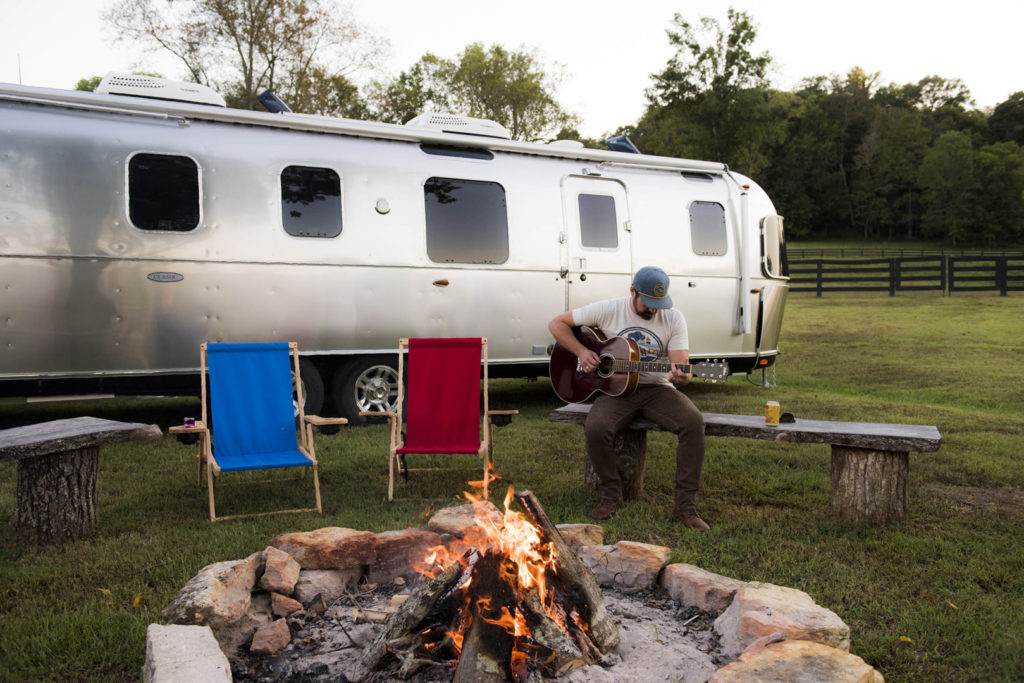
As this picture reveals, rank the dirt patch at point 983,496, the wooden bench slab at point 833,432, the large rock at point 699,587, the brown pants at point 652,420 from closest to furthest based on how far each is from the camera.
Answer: the large rock at point 699,587 < the wooden bench slab at point 833,432 < the brown pants at point 652,420 < the dirt patch at point 983,496

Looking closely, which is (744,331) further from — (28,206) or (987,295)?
(987,295)

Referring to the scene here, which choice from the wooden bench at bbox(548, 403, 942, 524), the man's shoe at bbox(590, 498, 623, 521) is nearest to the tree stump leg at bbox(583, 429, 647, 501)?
the man's shoe at bbox(590, 498, 623, 521)

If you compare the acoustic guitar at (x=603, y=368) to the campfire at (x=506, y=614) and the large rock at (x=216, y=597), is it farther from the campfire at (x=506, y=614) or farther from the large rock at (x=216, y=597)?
the large rock at (x=216, y=597)

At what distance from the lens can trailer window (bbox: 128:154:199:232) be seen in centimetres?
584

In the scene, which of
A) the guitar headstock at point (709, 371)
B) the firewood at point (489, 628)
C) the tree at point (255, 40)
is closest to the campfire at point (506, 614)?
the firewood at point (489, 628)

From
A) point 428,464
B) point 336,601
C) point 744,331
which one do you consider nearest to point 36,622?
point 336,601

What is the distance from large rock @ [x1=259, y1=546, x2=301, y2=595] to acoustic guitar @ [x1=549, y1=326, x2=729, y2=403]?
2.15m

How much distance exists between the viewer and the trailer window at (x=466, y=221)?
22.7 ft

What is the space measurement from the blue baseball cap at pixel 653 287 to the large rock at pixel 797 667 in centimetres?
246

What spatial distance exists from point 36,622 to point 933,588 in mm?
3481

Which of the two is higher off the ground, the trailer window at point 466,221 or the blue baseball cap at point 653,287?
the trailer window at point 466,221

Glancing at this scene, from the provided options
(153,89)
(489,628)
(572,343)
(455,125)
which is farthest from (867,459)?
(153,89)

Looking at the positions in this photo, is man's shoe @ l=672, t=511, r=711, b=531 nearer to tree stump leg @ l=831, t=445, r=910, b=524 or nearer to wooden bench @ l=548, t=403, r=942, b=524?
wooden bench @ l=548, t=403, r=942, b=524

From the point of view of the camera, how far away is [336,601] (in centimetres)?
305
